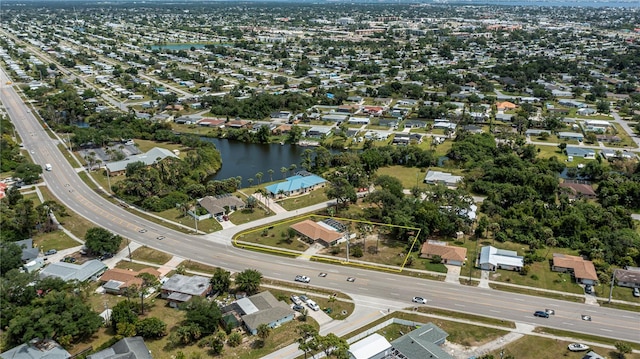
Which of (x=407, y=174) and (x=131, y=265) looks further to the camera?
(x=407, y=174)

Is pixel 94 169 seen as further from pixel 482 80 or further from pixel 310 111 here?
pixel 482 80

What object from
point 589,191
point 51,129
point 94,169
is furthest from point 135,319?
point 51,129

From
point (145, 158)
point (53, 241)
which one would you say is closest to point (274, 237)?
point (53, 241)

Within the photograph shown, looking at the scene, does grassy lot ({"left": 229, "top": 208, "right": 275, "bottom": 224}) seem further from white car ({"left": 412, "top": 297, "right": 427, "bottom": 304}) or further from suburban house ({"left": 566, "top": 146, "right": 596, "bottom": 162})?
suburban house ({"left": 566, "top": 146, "right": 596, "bottom": 162})

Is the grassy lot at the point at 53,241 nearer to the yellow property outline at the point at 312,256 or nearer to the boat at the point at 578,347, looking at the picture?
the yellow property outline at the point at 312,256

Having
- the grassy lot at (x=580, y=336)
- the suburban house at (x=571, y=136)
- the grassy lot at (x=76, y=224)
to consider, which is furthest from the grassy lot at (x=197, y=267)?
the suburban house at (x=571, y=136)

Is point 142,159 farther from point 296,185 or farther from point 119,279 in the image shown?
point 119,279
